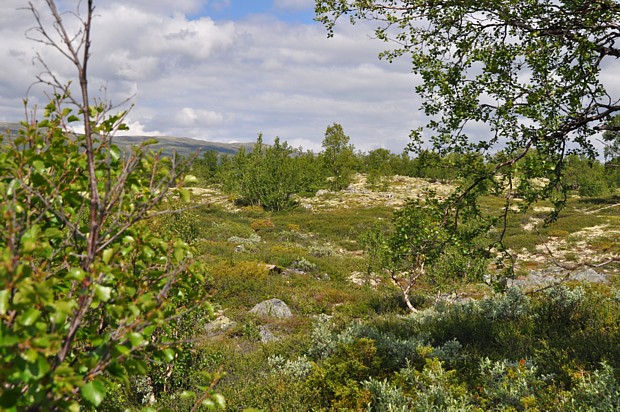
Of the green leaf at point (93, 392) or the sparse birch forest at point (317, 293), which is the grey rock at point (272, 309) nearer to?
the sparse birch forest at point (317, 293)

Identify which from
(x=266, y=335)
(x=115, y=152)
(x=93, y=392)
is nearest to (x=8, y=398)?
(x=93, y=392)

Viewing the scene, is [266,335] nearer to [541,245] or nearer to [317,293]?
[317,293]

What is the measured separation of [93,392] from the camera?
2.12 meters

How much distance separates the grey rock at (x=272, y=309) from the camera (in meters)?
15.2

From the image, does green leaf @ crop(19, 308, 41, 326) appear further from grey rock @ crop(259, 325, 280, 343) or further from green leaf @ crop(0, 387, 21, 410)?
grey rock @ crop(259, 325, 280, 343)

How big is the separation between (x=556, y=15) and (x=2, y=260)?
7.25 metres

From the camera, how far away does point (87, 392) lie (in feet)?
6.84

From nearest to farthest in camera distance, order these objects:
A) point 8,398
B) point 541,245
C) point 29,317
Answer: point 29,317 → point 8,398 → point 541,245

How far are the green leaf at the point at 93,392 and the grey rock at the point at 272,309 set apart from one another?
13.2 metres

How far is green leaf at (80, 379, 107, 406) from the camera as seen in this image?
2.05 m

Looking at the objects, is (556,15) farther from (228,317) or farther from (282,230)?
(282,230)

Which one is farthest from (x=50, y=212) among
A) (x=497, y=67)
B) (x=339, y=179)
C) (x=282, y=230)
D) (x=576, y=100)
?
(x=339, y=179)

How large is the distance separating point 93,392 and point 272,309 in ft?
44.8

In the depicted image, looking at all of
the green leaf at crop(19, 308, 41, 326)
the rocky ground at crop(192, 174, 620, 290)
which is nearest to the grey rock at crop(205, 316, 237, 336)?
the rocky ground at crop(192, 174, 620, 290)
